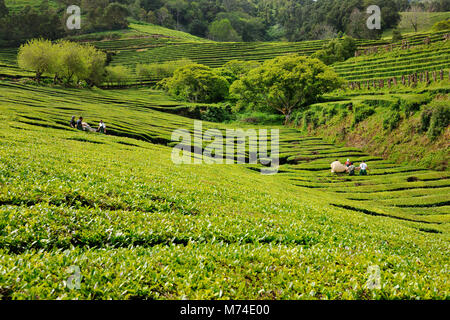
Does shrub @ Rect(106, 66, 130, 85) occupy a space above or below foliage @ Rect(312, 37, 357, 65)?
below

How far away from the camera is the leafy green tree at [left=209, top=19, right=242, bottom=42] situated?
193 metres

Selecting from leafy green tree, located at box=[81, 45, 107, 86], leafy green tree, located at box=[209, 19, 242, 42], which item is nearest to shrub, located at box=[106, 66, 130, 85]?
leafy green tree, located at box=[81, 45, 107, 86]

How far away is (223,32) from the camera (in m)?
192

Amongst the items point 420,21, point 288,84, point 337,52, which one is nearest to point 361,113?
point 288,84

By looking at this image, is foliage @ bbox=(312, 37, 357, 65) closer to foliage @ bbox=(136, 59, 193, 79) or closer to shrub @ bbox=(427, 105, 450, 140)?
foliage @ bbox=(136, 59, 193, 79)

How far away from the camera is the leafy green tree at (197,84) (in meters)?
78.1

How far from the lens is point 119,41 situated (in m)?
139

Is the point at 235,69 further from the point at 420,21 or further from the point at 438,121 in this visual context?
the point at 420,21

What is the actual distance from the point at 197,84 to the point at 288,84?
33590 millimetres

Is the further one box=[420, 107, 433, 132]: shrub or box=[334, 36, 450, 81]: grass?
box=[334, 36, 450, 81]: grass

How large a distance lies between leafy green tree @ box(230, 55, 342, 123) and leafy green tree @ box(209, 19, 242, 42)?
146446mm

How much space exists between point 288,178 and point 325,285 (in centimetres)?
2446

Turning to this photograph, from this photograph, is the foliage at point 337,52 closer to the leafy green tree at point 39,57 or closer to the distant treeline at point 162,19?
the distant treeline at point 162,19

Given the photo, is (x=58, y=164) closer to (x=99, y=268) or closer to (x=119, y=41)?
(x=99, y=268)
